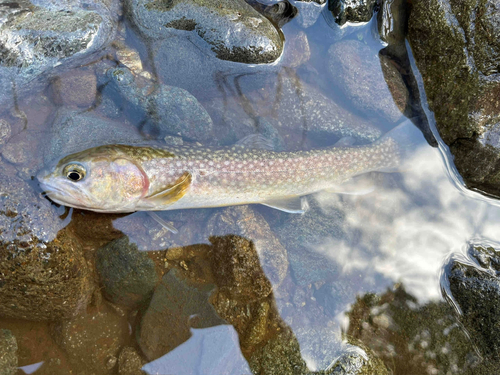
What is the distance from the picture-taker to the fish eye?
3502 mm

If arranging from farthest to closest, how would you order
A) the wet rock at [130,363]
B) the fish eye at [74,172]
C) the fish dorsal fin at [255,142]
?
1. the fish dorsal fin at [255,142]
2. the wet rock at [130,363]
3. the fish eye at [74,172]

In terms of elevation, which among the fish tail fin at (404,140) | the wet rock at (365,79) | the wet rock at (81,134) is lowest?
the wet rock at (81,134)

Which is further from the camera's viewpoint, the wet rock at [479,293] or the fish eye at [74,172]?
the wet rock at [479,293]

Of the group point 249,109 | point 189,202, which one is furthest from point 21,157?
point 249,109

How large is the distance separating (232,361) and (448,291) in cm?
293

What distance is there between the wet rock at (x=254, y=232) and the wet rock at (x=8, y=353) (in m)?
2.55

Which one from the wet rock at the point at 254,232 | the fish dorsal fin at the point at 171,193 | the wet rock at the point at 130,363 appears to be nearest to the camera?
the fish dorsal fin at the point at 171,193

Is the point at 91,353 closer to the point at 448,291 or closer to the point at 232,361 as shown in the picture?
the point at 232,361

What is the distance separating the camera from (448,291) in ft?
14.3

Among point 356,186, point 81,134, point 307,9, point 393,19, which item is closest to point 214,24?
point 307,9

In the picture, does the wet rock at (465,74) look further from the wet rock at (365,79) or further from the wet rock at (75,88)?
the wet rock at (75,88)

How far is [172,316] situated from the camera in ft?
13.3

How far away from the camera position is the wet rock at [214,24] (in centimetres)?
418

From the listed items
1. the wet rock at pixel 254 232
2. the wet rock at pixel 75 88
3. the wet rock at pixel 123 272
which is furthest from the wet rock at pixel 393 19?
the wet rock at pixel 123 272
